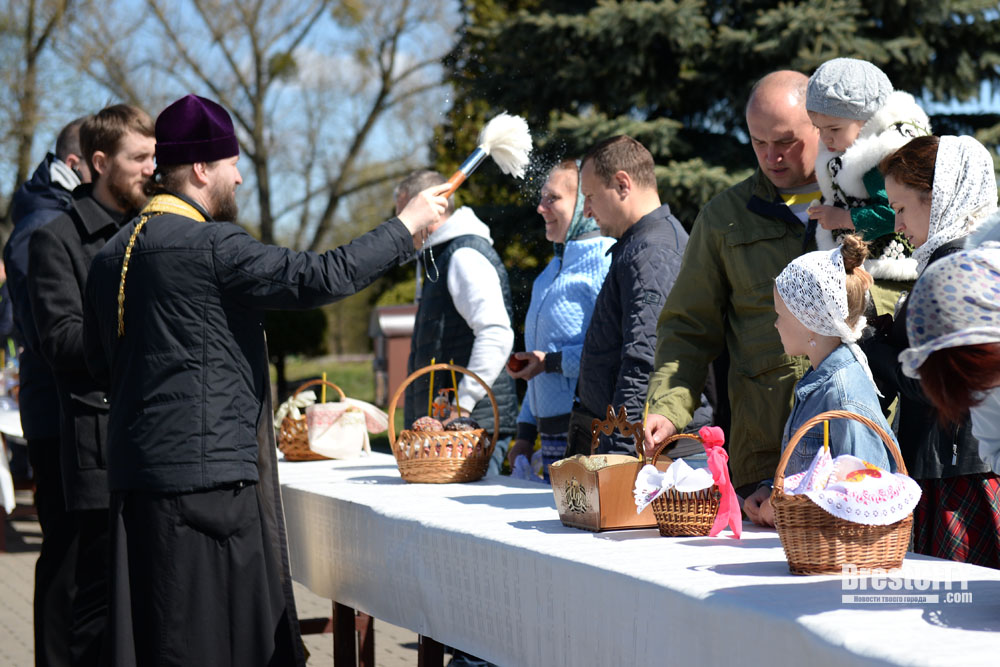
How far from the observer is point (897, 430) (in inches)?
106

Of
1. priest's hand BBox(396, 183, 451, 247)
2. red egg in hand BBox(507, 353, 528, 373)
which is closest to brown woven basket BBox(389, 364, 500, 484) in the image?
red egg in hand BBox(507, 353, 528, 373)

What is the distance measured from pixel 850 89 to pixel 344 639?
7.72 feet

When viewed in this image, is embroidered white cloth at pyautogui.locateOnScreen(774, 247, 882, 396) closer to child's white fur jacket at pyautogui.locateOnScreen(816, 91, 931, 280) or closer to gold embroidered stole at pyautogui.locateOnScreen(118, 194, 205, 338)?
child's white fur jacket at pyautogui.locateOnScreen(816, 91, 931, 280)

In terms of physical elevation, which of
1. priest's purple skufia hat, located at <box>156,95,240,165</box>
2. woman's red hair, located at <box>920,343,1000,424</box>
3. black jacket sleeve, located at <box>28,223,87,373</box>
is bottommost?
woman's red hair, located at <box>920,343,1000,424</box>

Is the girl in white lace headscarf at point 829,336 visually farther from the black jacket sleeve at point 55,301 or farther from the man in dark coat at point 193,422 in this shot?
the black jacket sleeve at point 55,301

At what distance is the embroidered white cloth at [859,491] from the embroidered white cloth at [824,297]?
41 centimetres

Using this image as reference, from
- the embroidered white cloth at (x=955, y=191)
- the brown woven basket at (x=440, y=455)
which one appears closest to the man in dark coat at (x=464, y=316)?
the brown woven basket at (x=440, y=455)

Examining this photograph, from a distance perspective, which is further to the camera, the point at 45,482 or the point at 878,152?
the point at 45,482

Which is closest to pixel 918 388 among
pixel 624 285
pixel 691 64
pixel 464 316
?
pixel 624 285

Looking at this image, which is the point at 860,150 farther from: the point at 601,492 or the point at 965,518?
the point at 601,492

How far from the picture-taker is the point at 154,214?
116 inches

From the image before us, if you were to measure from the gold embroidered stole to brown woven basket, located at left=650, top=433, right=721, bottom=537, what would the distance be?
4.66 feet

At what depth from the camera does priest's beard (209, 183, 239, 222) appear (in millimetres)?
3035

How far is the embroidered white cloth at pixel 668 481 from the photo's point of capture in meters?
2.35
